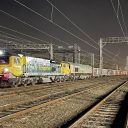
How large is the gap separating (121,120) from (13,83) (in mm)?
18459

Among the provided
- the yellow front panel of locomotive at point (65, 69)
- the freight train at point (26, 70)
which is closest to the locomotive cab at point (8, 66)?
the freight train at point (26, 70)

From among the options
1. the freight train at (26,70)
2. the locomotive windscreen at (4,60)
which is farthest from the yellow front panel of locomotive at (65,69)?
the locomotive windscreen at (4,60)

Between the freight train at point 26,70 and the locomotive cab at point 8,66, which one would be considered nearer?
the locomotive cab at point 8,66

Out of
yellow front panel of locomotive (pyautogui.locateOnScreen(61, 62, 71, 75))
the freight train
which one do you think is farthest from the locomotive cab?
yellow front panel of locomotive (pyautogui.locateOnScreen(61, 62, 71, 75))

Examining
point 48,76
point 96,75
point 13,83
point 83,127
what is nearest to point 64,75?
point 48,76

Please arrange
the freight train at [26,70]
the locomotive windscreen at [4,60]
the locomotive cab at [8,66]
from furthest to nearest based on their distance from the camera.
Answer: the locomotive windscreen at [4,60], the freight train at [26,70], the locomotive cab at [8,66]

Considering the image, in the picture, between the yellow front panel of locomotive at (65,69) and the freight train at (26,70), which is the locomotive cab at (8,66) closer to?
the freight train at (26,70)

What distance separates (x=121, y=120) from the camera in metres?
10.5

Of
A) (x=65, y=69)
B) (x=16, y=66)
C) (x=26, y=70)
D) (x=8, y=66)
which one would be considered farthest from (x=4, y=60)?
(x=65, y=69)

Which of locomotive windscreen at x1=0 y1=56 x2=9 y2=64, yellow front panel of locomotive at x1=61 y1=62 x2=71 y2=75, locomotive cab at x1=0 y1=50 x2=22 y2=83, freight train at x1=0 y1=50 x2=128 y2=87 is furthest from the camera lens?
yellow front panel of locomotive at x1=61 y1=62 x2=71 y2=75

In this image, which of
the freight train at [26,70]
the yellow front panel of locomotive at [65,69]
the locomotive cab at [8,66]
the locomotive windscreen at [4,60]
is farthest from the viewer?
the yellow front panel of locomotive at [65,69]

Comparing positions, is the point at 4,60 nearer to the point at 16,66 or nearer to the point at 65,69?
the point at 16,66

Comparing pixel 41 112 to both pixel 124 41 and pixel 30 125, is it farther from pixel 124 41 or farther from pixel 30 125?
pixel 124 41

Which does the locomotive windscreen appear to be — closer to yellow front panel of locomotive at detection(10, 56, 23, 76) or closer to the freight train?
the freight train
